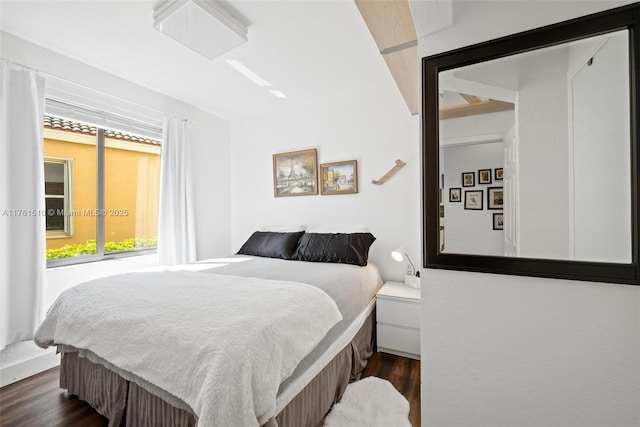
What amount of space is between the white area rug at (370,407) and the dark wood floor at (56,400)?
0.07 meters

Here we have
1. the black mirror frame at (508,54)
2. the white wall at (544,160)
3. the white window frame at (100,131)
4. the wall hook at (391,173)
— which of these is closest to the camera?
the black mirror frame at (508,54)

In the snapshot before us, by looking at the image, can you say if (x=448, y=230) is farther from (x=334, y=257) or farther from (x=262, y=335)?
(x=334, y=257)

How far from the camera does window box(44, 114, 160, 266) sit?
255cm

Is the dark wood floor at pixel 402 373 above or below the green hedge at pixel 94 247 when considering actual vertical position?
below

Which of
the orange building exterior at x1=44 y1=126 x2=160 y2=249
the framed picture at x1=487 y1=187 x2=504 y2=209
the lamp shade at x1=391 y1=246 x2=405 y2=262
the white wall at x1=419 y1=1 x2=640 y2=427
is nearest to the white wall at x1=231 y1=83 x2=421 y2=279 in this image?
the lamp shade at x1=391 y1=246 x2=405 y2=262

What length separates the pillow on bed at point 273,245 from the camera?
3.03 meters

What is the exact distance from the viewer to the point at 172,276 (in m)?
2.06

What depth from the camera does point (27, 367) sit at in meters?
2.18

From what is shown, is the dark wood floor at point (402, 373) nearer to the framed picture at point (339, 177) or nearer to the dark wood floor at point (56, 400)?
the dark wood floor at point (56, 400)

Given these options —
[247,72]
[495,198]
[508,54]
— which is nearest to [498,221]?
[495,198]

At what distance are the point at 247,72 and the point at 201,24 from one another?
0.86 meters

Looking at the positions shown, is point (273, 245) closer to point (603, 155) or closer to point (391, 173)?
point (391, 173)

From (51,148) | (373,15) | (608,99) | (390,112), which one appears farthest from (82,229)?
(608,99)

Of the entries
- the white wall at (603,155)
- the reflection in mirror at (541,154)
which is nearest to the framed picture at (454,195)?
the reflection in mirror at (541,154)
